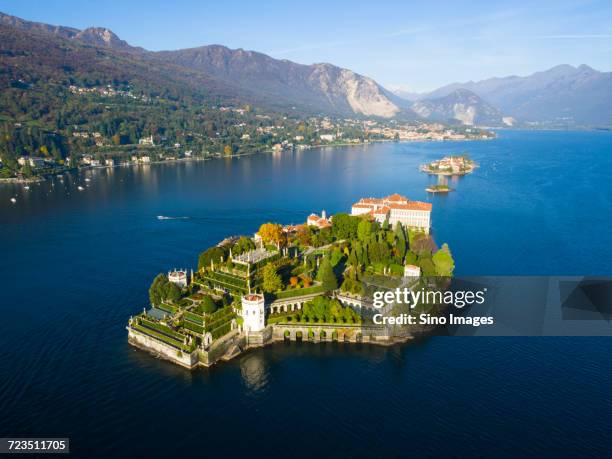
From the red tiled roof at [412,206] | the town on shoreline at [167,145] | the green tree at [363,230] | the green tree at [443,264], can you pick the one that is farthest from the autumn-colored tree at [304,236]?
the town on shoreline at [167,145]

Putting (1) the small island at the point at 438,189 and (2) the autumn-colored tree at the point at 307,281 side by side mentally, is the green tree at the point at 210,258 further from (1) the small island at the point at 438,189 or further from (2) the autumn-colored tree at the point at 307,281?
(1) the small island at the point at 438,189

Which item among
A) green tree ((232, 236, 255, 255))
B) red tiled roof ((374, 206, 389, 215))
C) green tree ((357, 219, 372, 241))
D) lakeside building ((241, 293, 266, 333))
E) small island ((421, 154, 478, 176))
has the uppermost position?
small island ((421, 154, 478, 176))

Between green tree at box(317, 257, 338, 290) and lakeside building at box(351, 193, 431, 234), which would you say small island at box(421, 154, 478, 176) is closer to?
lakeside building at box(351, 193, 431, 234)

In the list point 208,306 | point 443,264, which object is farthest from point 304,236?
point 208,306

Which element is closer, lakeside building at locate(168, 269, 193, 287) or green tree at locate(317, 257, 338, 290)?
green tree at locate(317, 257, 338, 290)

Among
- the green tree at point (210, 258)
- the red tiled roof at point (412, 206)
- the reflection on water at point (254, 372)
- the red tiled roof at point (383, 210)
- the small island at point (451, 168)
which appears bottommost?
the reflection on water at point (254, 372)

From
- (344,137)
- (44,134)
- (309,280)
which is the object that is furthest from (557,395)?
(344,137)

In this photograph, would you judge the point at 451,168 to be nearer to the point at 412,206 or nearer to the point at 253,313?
the point at 412,206

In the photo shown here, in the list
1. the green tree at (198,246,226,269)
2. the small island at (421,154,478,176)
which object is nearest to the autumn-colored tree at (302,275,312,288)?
the green tree at (198,246,226,269)

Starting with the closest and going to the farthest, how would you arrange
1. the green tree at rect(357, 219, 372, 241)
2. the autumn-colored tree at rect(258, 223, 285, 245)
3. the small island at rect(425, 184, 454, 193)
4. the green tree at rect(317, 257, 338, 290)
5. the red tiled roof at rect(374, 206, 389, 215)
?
the green tree at rect(317, 257, 338, 290), the autumn-colored tree at rect(258, 223, 285, 245), the green tree at rect(357, 219, 372, 241), the red tiled roof at rect(374, 206, 389, 215), the small island at rect(425, 184, 454, 193)
